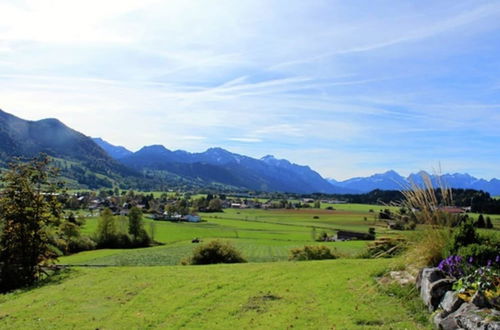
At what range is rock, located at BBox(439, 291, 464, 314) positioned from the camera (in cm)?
792

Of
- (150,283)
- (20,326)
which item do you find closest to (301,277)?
(150,283)

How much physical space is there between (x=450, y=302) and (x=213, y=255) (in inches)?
861

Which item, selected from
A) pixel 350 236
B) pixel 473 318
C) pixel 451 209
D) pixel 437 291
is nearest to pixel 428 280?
pixel 437 291

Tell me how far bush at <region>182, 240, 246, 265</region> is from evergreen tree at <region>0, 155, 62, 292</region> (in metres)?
9.77

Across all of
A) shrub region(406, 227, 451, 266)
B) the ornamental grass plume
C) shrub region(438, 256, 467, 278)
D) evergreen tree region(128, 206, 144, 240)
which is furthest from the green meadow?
evergreen tree region(128, 206, 144, 240)

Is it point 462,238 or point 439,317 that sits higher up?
point 462,238

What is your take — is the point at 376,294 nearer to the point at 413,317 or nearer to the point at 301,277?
the point at 413,317

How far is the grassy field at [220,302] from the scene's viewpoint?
31.2 ft

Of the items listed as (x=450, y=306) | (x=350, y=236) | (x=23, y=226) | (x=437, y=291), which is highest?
(x=437, y=291)

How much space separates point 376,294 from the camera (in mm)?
10805

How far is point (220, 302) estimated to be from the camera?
11773 millimetres

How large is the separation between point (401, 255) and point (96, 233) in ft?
224

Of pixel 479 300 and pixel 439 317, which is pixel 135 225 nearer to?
pixel 439 317

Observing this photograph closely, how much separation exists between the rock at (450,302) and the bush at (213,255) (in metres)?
20.9
